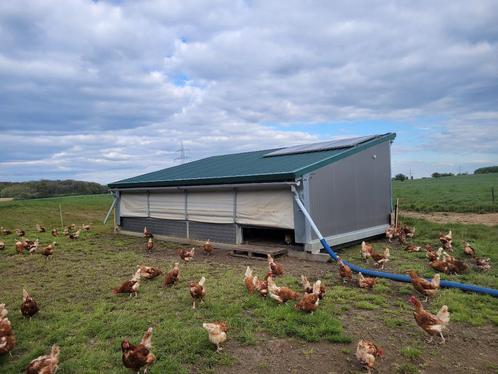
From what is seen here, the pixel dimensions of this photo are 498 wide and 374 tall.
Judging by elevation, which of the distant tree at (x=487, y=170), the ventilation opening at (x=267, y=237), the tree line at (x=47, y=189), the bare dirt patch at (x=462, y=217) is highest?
the distant tree at (x=487, y=170)

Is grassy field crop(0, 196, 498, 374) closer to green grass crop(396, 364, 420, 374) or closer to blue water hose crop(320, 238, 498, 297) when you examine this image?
green grass crop(396, 364, 420, 374)

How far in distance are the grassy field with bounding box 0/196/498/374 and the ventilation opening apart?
2.25m

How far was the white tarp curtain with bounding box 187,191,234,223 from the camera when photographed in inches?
549

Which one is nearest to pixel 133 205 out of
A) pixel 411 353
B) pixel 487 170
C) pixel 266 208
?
pixel 266 208

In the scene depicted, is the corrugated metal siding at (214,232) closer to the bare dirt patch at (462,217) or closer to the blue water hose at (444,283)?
the blue water hose at (444,283)

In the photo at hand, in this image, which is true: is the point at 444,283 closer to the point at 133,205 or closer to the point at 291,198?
the point at 291,198

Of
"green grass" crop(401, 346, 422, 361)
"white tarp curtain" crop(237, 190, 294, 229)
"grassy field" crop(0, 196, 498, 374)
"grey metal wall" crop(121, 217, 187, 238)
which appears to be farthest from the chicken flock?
"grey metal wall" crop(121, 217, 187, 238)

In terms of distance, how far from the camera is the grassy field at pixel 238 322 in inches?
203

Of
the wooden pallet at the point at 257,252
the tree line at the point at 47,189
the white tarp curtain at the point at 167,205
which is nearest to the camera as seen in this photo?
the wooden pallet at the point at 257,252

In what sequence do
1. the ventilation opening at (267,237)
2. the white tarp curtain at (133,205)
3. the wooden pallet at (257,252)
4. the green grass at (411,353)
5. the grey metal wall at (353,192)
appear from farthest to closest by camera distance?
the white tarp curtain at (133,205) → the ventilation opening at (267,237) → the grey metal wall at (353,192) → the wooden pallet at (257,252) → the green grass at (411,353)

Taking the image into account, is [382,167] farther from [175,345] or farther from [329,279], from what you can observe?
[175,345]

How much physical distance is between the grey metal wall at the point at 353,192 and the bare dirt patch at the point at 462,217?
351 centimetres

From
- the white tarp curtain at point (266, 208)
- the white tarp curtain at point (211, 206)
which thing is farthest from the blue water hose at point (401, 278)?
the white tarp curtain at point (211, 206)

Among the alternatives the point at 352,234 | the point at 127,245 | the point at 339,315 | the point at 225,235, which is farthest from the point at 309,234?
the point at 127,245
